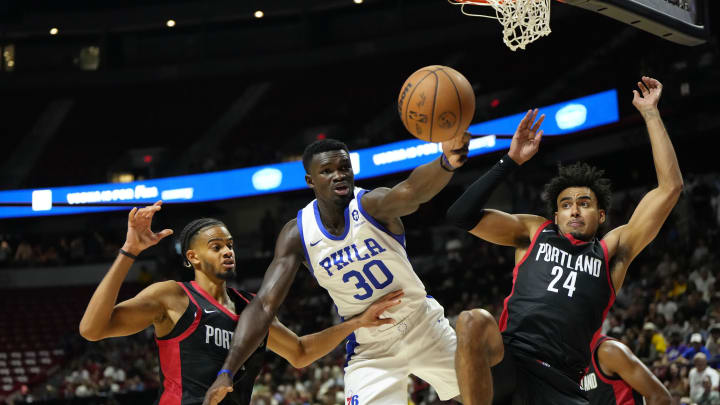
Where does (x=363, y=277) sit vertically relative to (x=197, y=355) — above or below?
above

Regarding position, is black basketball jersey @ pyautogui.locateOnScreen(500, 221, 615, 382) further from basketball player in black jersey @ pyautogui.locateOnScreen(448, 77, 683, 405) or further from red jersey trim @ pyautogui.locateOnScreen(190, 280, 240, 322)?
red jersey trim @ pyautogui.locateOnScreen(190, 280, 240, 322)

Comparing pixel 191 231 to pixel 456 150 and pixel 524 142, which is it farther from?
pixel 524 142

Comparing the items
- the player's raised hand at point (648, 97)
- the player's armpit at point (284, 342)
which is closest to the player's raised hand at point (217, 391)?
the player's armpit at point (284, 342)

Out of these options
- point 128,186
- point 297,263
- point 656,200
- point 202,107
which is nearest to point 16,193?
point 128,186

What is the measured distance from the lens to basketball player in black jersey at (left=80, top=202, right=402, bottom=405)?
3820 millimetres

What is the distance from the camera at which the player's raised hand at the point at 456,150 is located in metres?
3.85

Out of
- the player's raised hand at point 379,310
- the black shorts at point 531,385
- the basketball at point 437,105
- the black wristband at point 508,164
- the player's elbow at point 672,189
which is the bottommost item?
the black shorts at point 531,385

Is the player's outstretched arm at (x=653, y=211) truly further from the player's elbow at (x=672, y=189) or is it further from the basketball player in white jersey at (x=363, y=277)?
Answer: the basketball player in white jersey at (x=363, y=277)

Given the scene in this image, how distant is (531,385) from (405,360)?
0.81 meters

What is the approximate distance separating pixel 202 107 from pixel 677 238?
1399cm

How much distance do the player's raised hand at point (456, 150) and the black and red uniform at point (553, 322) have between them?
68 centimetres

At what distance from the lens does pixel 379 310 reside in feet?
14.4

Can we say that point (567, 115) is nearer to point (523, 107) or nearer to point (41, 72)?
point (523, 107)

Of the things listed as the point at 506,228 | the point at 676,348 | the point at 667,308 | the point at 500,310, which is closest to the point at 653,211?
the point at 506,228
